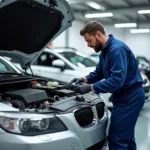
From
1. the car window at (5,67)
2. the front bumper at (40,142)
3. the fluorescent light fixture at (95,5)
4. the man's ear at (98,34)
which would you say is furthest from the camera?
the fluorescent light fixture at (95,5)

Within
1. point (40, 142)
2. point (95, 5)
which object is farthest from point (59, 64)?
point (95, 5)

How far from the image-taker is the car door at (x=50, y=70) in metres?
5.01

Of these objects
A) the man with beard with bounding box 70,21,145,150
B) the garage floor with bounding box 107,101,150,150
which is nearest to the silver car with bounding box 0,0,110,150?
the man with beard with bounding box 70,21,145,150

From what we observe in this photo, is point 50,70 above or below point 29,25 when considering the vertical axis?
below

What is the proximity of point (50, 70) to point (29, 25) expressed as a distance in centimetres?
252

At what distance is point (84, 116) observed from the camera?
2.02 meters

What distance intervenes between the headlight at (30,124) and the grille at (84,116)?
0.60ft

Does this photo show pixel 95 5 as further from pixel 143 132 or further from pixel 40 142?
pixel 40 142

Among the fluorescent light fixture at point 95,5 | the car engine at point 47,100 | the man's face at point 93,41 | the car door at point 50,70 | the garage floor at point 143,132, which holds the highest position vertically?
the fluorescent light fixture at point 95,5

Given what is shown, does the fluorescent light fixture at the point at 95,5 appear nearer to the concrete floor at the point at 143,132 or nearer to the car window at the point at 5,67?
the concrete floor at the point at 143,132

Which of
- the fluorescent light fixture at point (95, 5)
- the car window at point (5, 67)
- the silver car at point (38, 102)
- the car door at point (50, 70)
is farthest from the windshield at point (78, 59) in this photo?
the fluorescent light fixture at point (95, 5)

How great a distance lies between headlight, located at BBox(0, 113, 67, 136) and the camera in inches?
68.1

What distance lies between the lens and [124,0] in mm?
10797

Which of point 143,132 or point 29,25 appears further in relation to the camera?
point 143,132
